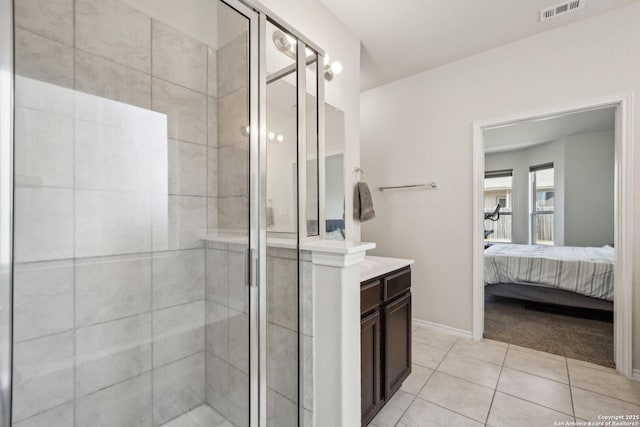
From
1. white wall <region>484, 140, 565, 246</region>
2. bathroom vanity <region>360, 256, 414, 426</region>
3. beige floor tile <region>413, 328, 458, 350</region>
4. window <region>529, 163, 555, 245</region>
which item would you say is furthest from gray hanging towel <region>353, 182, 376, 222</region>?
window <region>529, 163, 555, 245</region>

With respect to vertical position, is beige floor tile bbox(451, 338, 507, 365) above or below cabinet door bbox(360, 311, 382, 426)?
below

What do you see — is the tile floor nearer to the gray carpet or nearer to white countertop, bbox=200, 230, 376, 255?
the gray carpet

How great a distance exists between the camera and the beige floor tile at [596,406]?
1627mm

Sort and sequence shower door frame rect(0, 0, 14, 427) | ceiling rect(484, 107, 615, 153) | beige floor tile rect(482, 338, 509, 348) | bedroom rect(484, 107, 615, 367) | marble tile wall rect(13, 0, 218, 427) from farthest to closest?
ceiling rect(484, 107, 615, 153), bedroom rect(484, 107, 615, 367), beige floor tile rect(482, 338, 509, 348), marble tile wall rect(13, 0, 218, 427), shower door frame rect(0, 0, 14, 427)

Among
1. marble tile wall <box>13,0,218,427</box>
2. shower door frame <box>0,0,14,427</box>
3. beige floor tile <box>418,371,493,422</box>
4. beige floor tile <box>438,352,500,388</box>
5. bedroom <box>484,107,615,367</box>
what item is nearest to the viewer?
shower door frame <box>0,0,14,427</box>

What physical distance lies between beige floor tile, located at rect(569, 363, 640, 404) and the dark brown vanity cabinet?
126 centimetres

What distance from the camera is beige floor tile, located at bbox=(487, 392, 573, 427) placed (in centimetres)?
156

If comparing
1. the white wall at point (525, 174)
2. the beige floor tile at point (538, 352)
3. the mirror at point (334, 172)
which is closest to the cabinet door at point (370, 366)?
the mirror at point (334, 172)

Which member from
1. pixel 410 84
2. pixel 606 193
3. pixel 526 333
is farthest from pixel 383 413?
pixel 606 193

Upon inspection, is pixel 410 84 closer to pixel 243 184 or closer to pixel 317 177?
pixel 317 177

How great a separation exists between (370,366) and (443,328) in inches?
66.3

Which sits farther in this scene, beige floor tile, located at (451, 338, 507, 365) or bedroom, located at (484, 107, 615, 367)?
bedroom, located at (484, 107, 615, 367)

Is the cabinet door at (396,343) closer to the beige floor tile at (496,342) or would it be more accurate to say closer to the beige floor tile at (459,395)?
the beige floor tile at (459,395)

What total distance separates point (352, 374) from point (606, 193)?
5.50 metres
